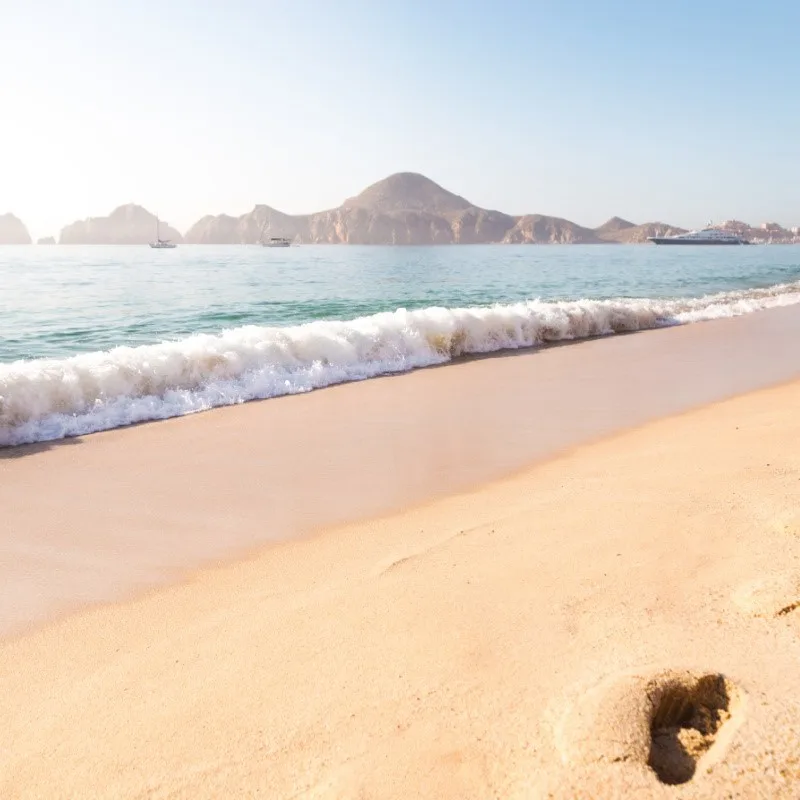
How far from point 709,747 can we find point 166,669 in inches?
72.2

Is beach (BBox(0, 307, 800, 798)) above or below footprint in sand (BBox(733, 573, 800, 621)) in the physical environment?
below

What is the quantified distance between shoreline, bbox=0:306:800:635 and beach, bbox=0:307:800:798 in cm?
3

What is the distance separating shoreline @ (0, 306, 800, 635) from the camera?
3.52 m

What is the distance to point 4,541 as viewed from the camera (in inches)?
149

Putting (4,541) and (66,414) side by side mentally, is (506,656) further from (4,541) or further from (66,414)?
(66,414)

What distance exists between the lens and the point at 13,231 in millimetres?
192625

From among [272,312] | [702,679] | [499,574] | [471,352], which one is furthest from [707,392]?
[272,312]

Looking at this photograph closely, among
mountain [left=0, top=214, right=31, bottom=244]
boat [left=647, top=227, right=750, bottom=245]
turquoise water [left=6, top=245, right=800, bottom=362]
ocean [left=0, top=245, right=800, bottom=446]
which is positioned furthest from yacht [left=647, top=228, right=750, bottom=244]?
mountain [left=0, top=214, right=31, bottom=244]

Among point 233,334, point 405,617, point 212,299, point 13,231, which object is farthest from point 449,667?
point 13,231

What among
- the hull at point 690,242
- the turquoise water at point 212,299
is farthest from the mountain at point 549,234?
the turquoise water at point 212,299

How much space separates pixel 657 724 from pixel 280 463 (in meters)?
3.72

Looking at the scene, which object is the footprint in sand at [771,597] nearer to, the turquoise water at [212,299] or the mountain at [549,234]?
the turquoise water at [212,299]

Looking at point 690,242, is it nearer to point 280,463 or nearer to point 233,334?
point 233,334

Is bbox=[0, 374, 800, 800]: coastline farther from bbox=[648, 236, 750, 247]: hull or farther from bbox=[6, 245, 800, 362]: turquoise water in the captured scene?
bbox=[648, 236, 750, 247]: hull
